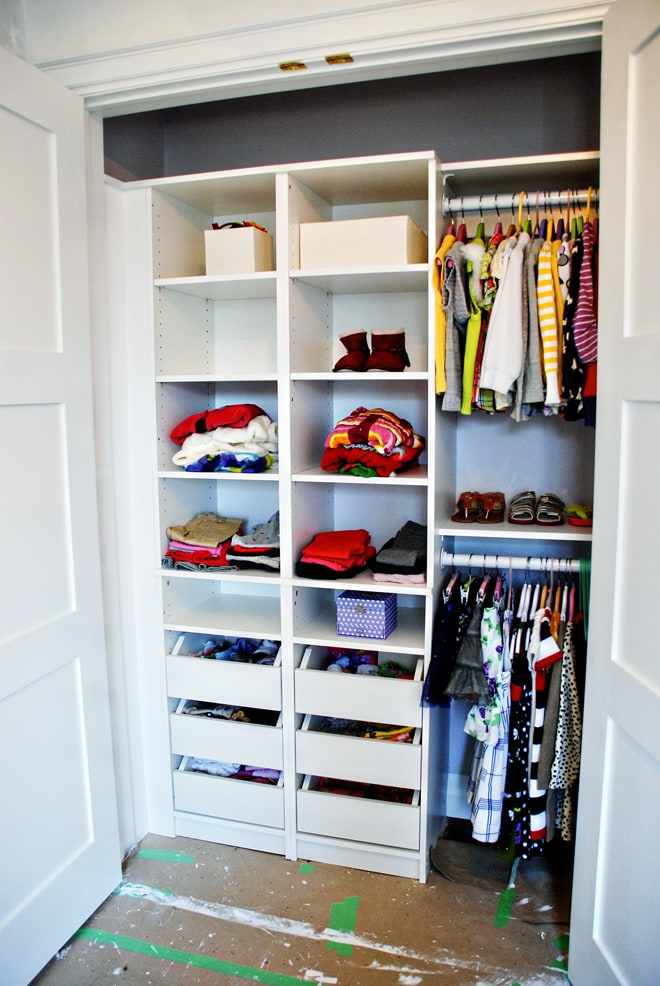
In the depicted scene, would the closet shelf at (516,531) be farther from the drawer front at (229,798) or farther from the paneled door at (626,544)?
the drawer front at (229,798)

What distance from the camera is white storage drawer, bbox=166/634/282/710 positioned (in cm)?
233

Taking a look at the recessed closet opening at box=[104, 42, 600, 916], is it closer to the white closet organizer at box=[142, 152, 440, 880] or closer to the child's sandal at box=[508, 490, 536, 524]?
the white closet organizer at box=[142, 152, 440, 880]

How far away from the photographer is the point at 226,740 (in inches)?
94.7

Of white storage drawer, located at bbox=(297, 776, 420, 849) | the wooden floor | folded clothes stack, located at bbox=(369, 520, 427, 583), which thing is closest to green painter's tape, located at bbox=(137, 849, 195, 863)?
the wooden floor

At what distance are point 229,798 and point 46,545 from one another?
43.2 inches

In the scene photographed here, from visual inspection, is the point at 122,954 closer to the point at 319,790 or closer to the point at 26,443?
the point at 319,790

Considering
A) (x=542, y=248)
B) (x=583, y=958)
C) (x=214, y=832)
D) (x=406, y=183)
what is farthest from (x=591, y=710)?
(x=406, y=183)

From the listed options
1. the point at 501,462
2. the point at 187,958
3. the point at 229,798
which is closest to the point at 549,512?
the point at 501,462

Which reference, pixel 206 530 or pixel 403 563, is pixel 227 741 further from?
pixel 403 563

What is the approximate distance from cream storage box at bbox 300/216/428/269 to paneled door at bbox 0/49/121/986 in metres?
0.65

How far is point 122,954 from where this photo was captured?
197 centimetres

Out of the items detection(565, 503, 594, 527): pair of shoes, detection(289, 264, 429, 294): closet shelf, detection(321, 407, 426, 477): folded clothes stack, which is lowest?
detection(565, 503, 594, 527): pair of shoes

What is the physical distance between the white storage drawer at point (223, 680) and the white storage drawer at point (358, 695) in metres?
0.09

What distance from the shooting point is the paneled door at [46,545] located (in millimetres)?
1731
